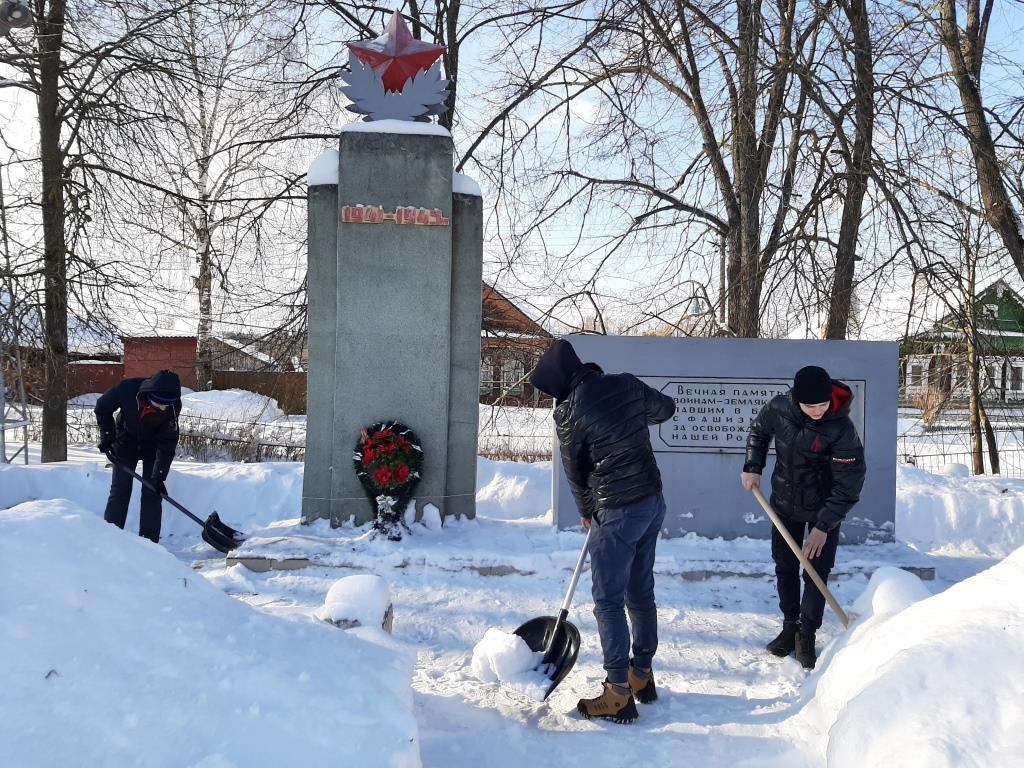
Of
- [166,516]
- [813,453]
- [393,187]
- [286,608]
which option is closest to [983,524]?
[813,453]

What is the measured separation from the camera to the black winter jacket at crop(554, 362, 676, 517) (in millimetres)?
3604

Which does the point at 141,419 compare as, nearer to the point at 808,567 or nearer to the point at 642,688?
the point at 642,688

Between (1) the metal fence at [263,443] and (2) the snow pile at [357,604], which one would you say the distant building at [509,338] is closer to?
(1) the metal fence at [263,443]

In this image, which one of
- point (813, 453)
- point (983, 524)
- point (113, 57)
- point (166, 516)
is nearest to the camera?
point (813, 453)

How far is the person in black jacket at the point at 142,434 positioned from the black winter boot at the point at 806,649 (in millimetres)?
5065

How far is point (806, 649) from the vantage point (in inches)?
172

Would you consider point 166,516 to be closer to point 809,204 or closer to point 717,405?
point 717,405

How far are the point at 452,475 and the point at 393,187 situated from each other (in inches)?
106

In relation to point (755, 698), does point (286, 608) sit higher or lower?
higher

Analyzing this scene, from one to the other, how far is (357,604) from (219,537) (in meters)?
3.46

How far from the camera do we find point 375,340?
22.5 feet

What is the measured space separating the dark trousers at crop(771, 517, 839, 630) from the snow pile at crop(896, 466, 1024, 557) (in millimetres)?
4251

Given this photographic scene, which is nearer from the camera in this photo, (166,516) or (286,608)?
(286,608)

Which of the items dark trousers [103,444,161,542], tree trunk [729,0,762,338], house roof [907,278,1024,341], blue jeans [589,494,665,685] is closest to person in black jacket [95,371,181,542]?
dark trousers [103,444,161,542]
